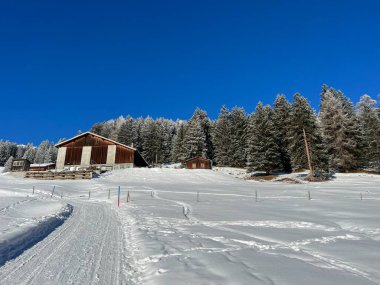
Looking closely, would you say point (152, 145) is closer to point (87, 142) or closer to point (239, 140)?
point (239, 140)

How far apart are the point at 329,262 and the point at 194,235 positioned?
465 cm

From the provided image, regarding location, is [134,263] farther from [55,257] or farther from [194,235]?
[194,235]

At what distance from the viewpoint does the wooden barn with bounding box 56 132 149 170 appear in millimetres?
53031

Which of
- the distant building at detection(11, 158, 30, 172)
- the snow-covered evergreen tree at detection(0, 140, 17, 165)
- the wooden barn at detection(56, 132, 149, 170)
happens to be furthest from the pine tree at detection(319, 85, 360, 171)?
the snow-covered evergreen tree at detection(0, 140, 17, 165)

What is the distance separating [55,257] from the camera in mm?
7156

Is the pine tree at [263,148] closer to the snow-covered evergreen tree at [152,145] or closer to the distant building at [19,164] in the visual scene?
the snow-covered evergreen tree at [152,145]

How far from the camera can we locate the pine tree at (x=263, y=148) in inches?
1977

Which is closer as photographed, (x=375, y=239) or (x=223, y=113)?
(x=375, y=239)

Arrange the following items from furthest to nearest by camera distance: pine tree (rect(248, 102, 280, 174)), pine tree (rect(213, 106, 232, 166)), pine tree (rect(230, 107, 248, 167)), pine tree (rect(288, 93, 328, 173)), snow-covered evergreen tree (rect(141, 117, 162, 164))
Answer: snow-covered evergreen tree (rect(141, 117, 162, 164)) → pine tree (rect(213, 106, 232, 166)) → pine tree (rect(230, 107, 248, 167)) → pine tree (rect(248, 102, 280, 174)) → pine tree (rect(288, 93, 328, 173))

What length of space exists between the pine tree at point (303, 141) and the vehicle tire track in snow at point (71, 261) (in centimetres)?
4103

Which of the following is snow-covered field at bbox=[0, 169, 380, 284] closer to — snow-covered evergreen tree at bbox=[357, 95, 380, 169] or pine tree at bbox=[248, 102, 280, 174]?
pine tree at bbox=[248, 102, 280, 174]

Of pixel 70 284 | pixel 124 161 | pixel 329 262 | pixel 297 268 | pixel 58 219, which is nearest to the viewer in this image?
pixel 70 284

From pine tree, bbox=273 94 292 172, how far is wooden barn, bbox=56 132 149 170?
27799 millimetres

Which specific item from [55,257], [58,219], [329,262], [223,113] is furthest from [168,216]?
[223,113]
